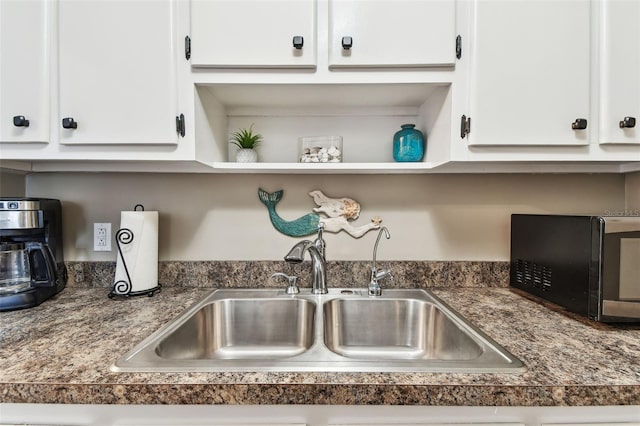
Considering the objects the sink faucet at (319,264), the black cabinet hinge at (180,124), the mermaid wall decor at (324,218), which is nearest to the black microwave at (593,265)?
the mermaid wall decor at (324,218)

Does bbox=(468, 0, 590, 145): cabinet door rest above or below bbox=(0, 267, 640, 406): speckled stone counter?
above

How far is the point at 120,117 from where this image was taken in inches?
40.0

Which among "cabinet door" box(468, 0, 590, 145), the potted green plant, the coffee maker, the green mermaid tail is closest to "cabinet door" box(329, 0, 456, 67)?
"cabinet door" box(468, 0, 590, 145)

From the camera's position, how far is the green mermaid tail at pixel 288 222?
53.0 inches

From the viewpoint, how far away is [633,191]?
4.26 ft

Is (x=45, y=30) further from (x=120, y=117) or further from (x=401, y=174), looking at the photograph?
(x=401, y=174)

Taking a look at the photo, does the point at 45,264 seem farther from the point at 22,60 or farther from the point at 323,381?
the point at 323,381

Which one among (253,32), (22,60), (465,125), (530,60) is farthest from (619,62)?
(22,60)

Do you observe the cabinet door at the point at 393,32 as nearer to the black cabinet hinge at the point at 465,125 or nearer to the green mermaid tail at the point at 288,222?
the black cabinet hinge at the point at 465,125

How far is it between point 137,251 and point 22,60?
732 millimetres

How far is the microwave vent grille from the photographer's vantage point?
1.11 metres

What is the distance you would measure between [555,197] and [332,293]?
3.53 ft

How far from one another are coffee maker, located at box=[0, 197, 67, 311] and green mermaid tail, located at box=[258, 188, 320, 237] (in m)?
0.80

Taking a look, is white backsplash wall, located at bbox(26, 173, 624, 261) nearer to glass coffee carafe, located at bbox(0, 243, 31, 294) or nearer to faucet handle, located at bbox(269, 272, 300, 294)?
faucet handle, located at bbox(269, 272, 300, 294)
